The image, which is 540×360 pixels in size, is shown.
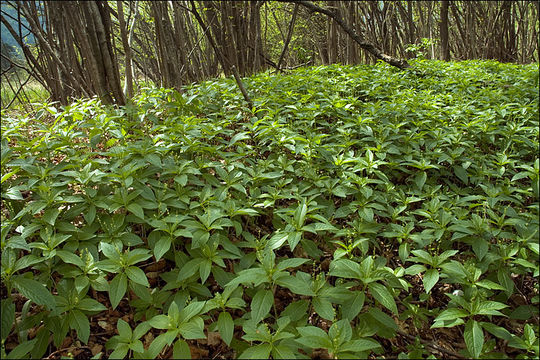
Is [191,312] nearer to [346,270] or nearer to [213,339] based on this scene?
[213,339]

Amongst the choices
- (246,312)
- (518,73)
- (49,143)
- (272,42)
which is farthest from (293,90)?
A: (272,42)

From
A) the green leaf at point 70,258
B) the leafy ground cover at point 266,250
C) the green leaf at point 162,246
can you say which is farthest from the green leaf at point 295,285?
the green leaf at point 70,258

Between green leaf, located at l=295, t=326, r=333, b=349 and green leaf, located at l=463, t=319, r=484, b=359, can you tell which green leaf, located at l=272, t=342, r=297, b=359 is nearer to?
green leaf, located at l=295, t=326, r=333, b=349

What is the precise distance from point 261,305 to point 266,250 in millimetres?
295

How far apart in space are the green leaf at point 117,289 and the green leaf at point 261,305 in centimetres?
56

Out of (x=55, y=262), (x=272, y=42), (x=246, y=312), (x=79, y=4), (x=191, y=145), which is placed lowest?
(x=246, y=312)

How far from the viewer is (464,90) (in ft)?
12.7

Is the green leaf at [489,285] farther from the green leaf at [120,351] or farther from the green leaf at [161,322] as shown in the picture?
the green leaf at [120,351]

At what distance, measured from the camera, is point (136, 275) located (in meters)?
1.42

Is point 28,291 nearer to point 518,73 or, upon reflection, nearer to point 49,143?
point 49,143

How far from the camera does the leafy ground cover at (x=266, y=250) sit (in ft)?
4.44

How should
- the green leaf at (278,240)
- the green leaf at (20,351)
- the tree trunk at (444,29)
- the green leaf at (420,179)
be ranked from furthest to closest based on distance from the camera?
the tree trunk at (444,29) < the green leaf at (420,179) < the green leaf at (278,240) < the green leaf at (20,351)

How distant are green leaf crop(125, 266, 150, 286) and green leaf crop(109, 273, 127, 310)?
0.03m

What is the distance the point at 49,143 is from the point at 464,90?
4265 millimetres
